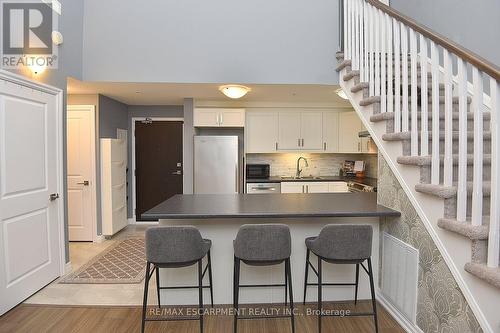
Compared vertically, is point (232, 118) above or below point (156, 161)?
above

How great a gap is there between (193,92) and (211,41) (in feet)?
2.89

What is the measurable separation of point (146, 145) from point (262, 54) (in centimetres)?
296

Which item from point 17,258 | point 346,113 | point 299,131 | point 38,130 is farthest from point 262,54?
point 17,258

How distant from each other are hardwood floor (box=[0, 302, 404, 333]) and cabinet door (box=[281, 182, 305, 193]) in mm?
2521

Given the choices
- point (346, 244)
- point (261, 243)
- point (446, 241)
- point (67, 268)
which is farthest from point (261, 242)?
point (67, 268)

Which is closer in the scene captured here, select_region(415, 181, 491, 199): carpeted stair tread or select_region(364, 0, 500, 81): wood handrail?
select_region(364, 0, 500, 81): wood handrail

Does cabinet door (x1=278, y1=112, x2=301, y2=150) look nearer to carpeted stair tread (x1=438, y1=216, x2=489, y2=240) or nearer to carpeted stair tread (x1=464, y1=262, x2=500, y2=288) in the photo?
carpeted stair tread (x1=438, y1=216, x2=489, y2=240)

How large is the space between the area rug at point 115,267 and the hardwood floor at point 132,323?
23.4 inches

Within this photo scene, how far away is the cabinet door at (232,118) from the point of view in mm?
5012

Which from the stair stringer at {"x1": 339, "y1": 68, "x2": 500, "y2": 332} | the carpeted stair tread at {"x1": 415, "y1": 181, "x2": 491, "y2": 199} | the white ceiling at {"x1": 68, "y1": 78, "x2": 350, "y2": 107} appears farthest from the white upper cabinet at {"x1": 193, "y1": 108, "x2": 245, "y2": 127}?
the carpeted stair tread at {"x1": 415, "y1": 181, "x2": 491, "y2": 199}

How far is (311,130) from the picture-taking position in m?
5.30

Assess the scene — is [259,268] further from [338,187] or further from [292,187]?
[338,187]

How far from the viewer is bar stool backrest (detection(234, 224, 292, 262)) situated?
85.3 inches

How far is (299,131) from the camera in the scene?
5285 millimetres
